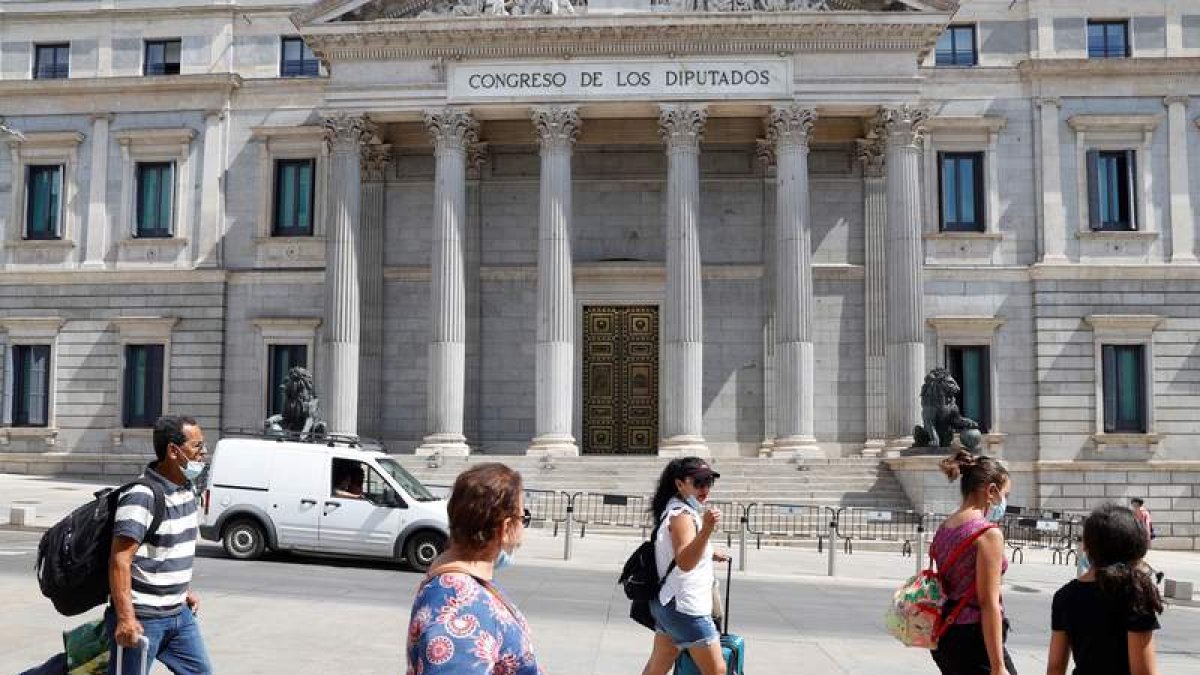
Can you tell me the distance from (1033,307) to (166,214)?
91.4ft

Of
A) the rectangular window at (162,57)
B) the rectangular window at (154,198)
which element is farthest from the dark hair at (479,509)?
the rectangular window at (162,57)

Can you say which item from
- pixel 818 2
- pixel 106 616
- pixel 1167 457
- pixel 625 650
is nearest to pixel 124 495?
pixel 106 616

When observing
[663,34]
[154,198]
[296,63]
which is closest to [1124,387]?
[663,34]

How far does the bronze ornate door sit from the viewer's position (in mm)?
38375

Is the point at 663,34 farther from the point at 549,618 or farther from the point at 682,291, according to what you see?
the point at 549,618

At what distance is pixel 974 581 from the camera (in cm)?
691

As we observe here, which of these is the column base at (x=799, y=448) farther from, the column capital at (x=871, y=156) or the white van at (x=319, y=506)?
the white van at (x=319, y=506)

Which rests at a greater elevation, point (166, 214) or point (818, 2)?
point (818, 2)

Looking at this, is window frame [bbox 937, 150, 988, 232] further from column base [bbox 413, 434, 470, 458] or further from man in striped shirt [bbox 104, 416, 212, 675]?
man in striped shirt [bbox 104, 416, 212, 675]

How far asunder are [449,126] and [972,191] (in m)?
16.4

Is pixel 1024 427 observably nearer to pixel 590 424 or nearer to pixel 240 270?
pixel 590 424

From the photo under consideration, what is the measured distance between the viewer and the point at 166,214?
4016 centimetres

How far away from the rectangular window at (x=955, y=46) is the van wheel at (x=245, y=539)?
2710 cm

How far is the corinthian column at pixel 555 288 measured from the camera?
3353cm
